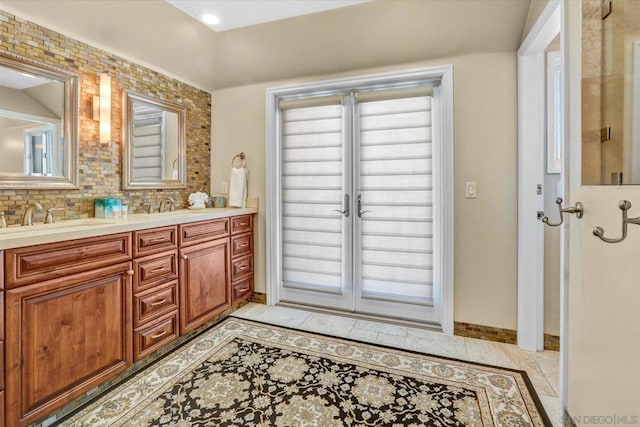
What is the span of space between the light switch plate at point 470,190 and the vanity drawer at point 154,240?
2140 mm

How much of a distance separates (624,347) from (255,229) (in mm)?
2640

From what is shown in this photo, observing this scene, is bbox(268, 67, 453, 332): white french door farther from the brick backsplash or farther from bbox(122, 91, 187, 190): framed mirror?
the brick backsplash

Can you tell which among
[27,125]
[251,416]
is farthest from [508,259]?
[27,125]

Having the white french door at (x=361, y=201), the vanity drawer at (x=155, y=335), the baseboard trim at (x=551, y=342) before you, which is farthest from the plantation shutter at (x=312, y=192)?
the baseboard trim at (x=551, y=342)

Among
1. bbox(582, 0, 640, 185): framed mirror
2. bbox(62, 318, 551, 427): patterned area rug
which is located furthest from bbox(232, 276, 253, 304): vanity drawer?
bbox(582, 0, 640, 185): framed mirror

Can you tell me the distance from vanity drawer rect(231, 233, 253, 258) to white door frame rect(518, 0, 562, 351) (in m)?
2.24

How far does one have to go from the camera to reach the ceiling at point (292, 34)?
206cm

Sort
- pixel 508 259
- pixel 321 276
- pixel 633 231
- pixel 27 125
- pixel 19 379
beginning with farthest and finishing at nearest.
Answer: pixel 321 276
pixel 508 259
pixel 27 125
pixel 19 379
pixel 633 231

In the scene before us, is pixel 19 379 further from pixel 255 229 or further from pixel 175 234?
pixel 255 229

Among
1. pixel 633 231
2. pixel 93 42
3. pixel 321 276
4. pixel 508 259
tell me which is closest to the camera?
pixel 633 231

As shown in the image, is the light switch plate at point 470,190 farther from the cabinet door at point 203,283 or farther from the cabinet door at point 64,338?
the cabinet door at point 64,338

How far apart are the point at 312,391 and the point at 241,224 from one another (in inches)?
63.5

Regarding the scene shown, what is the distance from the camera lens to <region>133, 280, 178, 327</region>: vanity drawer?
6.31ft

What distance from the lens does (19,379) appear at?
1.37 meters
